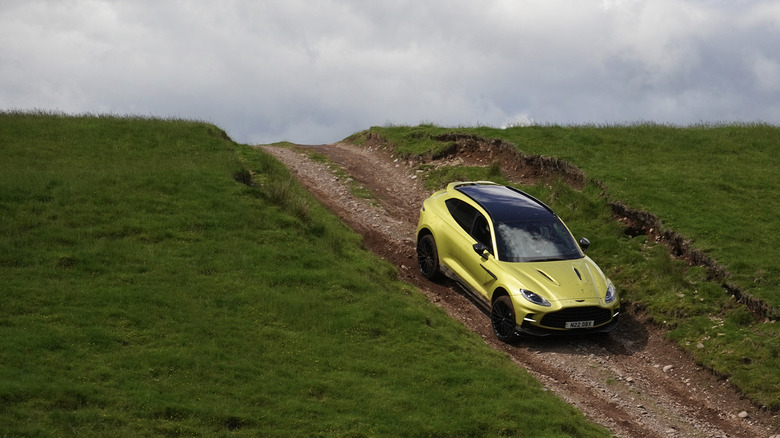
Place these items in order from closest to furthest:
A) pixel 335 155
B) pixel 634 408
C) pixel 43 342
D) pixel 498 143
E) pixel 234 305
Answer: pixel 43 342 → pixel 634 408 → pixel 234 305 → pixel 498 143 → pixel 335 155

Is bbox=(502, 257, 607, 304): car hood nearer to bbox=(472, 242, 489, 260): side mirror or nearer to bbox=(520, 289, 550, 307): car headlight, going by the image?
bbox=(520, 289, 550, 307): car headlight

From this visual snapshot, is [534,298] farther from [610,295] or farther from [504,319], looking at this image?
[610,295]

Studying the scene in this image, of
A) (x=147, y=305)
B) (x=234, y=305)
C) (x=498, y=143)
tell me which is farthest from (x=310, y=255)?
(x=498, y=143)

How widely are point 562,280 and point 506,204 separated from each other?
8.17ft

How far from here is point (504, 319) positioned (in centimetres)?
1431

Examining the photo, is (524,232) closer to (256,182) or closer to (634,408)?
(634,408)

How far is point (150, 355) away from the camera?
11086 millimetres

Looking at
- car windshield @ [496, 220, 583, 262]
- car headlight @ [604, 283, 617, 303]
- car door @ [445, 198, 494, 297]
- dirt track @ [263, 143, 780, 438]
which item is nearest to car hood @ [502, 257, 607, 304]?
car headlight @ [604, 283, 617, 303]

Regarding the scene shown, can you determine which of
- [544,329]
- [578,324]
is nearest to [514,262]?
[544,329]

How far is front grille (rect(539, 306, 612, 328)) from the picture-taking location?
45.2 ft

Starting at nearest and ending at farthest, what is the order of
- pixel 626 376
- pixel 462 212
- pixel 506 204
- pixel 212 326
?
pixel 212 326 → pixel 626 376 → pixel 506 204 → pixel 462 212

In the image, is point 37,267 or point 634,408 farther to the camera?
point 37,267

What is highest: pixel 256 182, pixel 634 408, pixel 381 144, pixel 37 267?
pixel 381 144

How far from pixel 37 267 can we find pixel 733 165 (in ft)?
60.7
